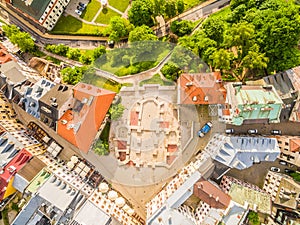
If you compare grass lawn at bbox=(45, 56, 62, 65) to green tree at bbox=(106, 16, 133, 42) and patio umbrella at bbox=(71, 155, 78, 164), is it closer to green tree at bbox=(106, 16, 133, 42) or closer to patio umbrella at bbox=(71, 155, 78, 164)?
green tree at bbox=(106, 16, 133, 42)

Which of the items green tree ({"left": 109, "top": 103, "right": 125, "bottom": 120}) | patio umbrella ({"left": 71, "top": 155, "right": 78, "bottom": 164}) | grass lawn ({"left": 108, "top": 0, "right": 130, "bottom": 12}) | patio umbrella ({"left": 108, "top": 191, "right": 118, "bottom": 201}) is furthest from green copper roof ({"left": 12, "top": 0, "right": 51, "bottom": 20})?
patio umbrella ({"left": 108, "top": 191, "right": 118, "bottom": 201})

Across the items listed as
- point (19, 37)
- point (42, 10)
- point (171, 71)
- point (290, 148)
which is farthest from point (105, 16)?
point (290, 148)

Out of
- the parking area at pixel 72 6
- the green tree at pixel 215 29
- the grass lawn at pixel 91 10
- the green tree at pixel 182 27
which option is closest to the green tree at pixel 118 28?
the grass lawn at pixel 91 10

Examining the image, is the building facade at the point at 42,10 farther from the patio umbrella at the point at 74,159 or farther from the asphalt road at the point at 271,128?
the asphalt road at the point at 271,128

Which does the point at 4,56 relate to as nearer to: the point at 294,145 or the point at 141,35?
the point at 141,35

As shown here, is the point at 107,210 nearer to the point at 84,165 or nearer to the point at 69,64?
the point at 84,165

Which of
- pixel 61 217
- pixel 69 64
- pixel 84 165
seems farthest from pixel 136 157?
pixel 69 64

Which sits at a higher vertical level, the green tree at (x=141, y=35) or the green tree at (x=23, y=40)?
the green tree at (x=141, y=35)

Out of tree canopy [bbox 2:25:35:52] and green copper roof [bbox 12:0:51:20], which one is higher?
green copper roof [bbox 12:0:51:20]
